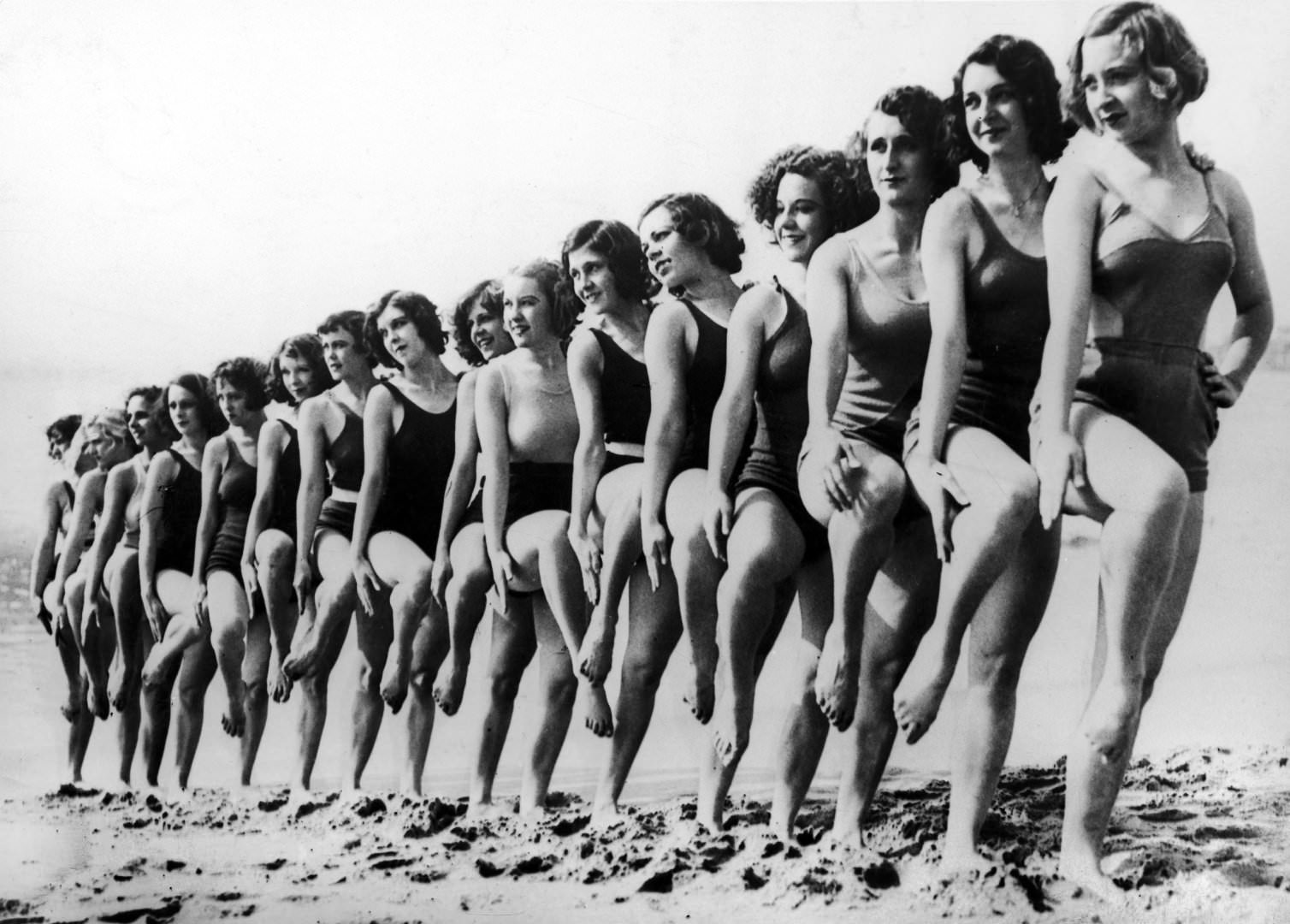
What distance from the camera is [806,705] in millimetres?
4051

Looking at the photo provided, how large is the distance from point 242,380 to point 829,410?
6.70ft

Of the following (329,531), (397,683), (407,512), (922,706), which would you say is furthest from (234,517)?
(922,706)

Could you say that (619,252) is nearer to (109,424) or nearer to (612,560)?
(612,560)

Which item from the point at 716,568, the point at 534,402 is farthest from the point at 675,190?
the point at 716,568

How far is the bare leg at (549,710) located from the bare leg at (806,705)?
679 mm

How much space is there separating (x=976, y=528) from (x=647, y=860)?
4.41 feet

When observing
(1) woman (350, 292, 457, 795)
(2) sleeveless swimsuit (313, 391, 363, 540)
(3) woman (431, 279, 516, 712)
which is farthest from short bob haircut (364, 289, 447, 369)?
(2) sleeveless swimsuit (313, 391, 363, 540)

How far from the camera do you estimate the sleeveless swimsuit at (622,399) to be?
168 inches

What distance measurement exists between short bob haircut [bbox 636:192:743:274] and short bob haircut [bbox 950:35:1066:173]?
695 mm

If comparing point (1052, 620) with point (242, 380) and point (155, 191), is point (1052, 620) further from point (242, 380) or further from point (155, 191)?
point (155, 191)

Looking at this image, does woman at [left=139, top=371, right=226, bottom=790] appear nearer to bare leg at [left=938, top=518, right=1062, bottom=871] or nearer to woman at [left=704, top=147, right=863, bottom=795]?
woman at [left=704, top=147, right=863, bottom=795]

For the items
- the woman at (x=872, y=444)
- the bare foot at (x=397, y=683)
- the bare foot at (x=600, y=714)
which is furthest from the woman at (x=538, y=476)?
the woman at (x=872, y=444)

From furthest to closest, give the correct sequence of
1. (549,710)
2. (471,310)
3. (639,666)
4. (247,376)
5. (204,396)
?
(204,396), (247,376), (471,310), (549,710), (639,666)

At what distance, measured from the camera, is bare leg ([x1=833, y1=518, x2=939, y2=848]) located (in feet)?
12.9
